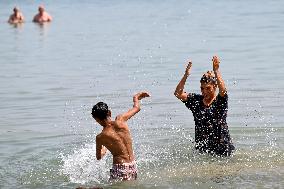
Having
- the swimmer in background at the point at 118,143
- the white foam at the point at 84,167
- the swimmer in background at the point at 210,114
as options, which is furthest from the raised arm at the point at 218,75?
→ the white foam at the point at 84,167

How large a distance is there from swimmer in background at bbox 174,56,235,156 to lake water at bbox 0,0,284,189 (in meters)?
0.18

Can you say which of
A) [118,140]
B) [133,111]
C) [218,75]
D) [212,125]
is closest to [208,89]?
[218,75]

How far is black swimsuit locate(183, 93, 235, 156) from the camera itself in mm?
9289

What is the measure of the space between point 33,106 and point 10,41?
1328cm

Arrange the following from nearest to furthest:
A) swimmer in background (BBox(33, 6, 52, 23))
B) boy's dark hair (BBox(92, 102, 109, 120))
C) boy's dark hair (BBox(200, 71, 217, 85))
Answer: boy's dark hair (BBox(92, 102, 109, 120)) → boy's dark hair (BBox(200, 71, 217, 85)) → swimmer in background (BBox(33, 6, 52, 23))

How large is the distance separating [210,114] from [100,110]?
5.96 feet

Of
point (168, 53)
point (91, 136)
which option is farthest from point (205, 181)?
point (168, 53)

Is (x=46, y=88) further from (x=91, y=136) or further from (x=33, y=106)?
(x=91, y=136)

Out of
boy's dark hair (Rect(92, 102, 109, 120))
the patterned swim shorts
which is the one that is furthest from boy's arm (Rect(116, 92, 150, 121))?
the patterned swim shorts

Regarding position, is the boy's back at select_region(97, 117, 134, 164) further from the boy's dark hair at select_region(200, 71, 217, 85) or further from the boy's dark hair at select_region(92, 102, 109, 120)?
the boy's dark hair at select_region(200, 71, 217, 85)

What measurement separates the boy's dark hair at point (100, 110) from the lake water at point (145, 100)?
2.87 ft

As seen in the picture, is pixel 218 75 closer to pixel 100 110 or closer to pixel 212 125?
pixel 212 125

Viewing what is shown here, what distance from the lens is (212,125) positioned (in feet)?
30.8

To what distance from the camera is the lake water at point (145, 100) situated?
945 centimetres
